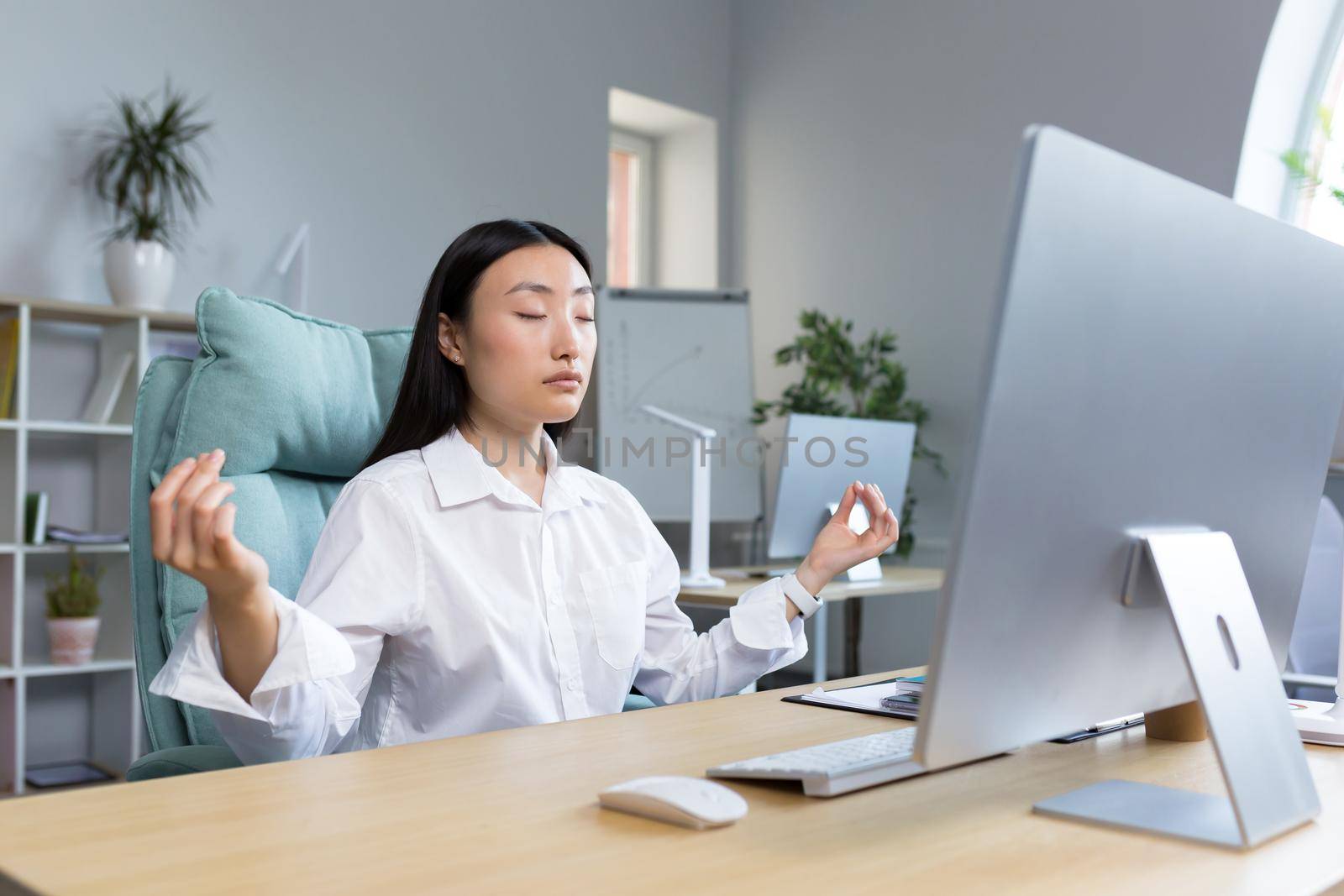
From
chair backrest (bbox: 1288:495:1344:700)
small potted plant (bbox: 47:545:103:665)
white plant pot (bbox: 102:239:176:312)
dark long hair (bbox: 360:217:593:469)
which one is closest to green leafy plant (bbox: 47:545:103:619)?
small potted plant (bbox: 47:545:103:665)

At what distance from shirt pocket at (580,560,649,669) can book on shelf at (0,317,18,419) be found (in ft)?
8.01

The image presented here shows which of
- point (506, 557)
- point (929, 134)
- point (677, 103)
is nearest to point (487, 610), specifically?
point (506, 557)

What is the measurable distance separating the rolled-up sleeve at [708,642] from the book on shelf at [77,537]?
2268 mm

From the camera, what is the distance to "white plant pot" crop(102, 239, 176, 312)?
3.25 metres

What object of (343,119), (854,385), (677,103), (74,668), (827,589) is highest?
(677,103)

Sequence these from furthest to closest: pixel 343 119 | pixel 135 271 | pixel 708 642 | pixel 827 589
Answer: pixel 343 119, pixel 135 271, pixel 827 589, pixel 708 642

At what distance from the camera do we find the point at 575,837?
67 centimetres

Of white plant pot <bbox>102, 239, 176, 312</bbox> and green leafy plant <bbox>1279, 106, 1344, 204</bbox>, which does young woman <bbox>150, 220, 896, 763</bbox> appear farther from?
green leafy plant <bbox>1279, 106, 1344, 204</bbox>

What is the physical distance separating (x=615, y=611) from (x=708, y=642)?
0.13 metres

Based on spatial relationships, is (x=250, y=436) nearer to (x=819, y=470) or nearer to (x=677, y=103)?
(x=819, y=470)

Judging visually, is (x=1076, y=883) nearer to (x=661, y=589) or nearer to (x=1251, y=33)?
(x=661, y=589)

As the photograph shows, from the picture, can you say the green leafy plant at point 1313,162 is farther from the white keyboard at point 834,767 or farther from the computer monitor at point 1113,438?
the white keyboard at point 834,767

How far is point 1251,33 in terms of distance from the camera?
3707 millimetres

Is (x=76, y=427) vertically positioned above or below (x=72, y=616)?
above
